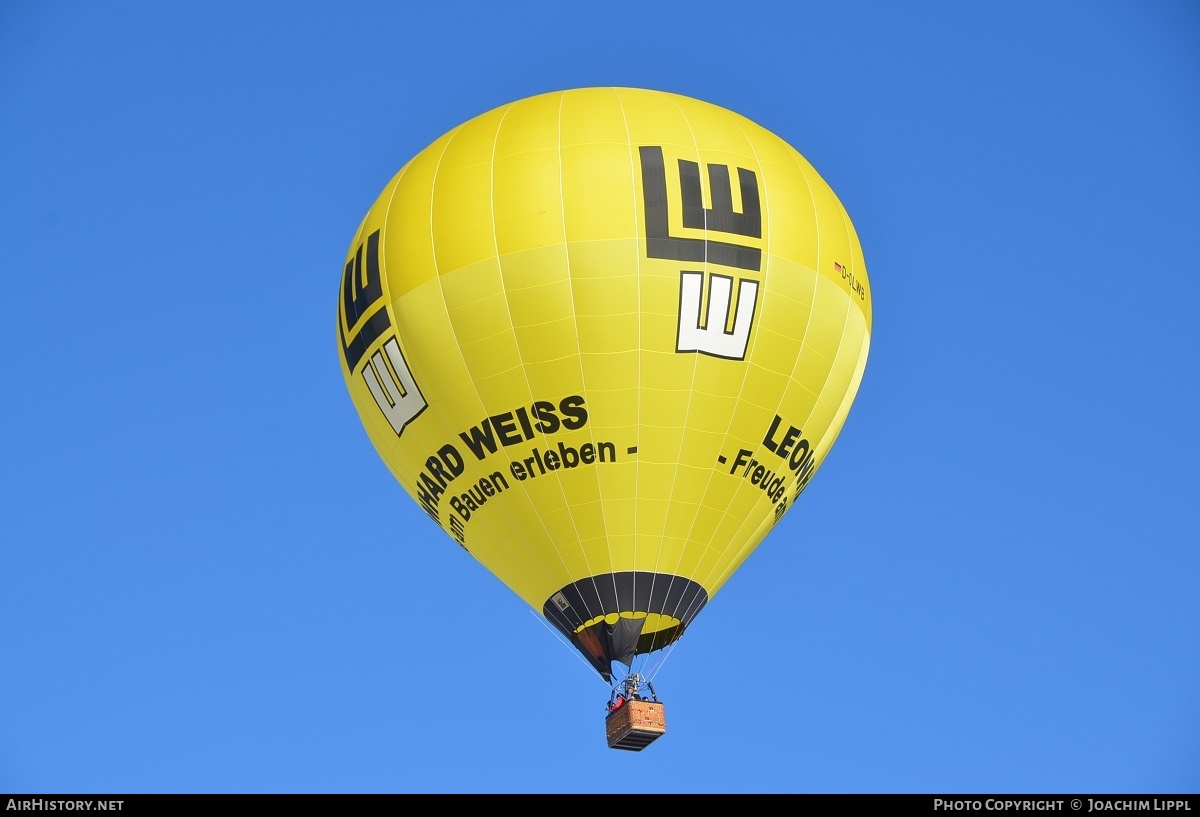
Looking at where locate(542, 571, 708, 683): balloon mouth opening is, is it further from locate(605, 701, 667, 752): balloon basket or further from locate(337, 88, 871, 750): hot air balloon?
locate(605, 701, 667, 752): balloon basket

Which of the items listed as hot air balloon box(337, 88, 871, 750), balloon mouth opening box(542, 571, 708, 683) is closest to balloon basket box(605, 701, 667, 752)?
hot air balloon box(337, 88, 871, 750)

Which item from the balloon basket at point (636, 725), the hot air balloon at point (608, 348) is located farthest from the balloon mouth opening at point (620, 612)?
the balloon basket at point (636, 725)

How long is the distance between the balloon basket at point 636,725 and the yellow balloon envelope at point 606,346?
850 millimetres

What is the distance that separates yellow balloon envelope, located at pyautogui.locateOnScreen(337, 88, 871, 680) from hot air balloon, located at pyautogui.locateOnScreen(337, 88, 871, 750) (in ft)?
0.10

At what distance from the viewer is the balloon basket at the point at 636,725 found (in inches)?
958

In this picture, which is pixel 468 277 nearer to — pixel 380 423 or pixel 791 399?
pixel 380 423

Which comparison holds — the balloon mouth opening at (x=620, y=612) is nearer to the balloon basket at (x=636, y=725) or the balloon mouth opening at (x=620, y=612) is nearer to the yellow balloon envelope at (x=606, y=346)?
the yellow balloon envelope at (x=606, y=346)

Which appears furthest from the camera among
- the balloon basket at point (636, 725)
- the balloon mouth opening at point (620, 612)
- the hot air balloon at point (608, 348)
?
the balloon mouth opening at point (620, 612)

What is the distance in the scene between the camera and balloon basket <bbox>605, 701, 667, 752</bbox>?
2433cm

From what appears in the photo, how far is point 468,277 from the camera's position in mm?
25031

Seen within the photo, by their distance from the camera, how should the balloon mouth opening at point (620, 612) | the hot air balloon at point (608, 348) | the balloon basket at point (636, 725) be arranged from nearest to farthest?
1. the balloon basket at point (636, 725)
2. the hot air balloon at point (608, 348)
3. the balloon mouth opening at point (620, 612)

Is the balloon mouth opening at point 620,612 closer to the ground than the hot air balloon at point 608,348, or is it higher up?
closer to the ground

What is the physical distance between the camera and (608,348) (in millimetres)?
24875

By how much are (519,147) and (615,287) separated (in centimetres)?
261
